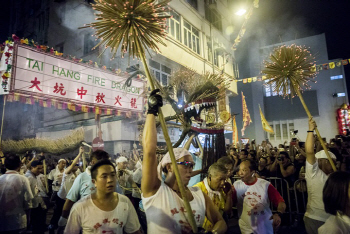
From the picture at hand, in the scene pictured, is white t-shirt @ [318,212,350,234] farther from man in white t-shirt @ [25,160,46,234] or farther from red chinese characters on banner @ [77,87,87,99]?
red chinese characters on banner @ [77,87,87,99]

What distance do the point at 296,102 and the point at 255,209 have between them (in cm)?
2770

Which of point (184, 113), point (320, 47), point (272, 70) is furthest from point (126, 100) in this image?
point (320, 47)

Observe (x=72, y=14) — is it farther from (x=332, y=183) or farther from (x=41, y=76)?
(x=332, y=183)

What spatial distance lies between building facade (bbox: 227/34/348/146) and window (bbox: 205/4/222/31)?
637 cm

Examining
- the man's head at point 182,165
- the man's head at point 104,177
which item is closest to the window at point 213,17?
the man's head at point 104,177

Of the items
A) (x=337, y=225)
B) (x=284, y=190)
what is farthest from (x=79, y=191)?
(x=284, y=190)

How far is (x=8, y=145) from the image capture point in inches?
594

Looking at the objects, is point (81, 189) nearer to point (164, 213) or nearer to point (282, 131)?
point (164, 213)

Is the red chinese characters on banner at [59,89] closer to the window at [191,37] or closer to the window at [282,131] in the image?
the window at [191,37]

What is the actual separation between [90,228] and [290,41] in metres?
33.1

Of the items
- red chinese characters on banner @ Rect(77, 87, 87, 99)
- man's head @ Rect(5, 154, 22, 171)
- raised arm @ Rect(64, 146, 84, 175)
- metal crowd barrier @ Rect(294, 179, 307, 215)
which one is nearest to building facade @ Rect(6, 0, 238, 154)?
red chinese characters on banner @ Rect(77, 87, 87, 99)

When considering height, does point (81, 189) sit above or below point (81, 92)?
below

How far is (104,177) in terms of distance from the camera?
2.93m

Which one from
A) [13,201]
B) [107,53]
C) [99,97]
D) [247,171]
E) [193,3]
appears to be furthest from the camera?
[193,3]
